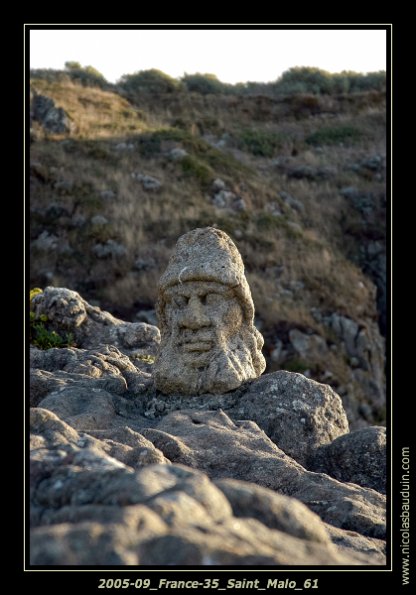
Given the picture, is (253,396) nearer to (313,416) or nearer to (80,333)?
(313,416)

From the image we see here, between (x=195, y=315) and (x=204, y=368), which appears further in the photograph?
(x=204, y=368)

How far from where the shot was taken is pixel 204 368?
8.63 meters

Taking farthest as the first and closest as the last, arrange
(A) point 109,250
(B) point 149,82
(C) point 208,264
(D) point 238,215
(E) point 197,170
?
(B) point 149,82
(E) point 197,170
(D) point 238,215
(A) point 109,250
(C) point 208,264

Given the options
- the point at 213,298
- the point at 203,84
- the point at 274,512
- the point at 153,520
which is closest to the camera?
Result: the point at 153,520

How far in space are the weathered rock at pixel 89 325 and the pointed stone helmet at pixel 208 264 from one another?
3.53m

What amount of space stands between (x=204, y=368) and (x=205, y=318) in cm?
50

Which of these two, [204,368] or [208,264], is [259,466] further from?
[208,264]

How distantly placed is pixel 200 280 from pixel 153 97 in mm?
35037

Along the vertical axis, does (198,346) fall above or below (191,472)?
above

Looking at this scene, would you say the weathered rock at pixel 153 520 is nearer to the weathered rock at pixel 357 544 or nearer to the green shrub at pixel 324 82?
the weathered rock at pixel 357 544

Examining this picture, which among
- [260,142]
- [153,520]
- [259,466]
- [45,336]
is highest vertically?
[260,142]

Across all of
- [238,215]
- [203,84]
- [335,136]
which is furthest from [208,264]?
[203,84]

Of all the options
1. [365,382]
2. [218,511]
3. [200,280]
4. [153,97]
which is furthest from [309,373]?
[153,97]

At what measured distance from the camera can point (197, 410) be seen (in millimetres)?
8148
